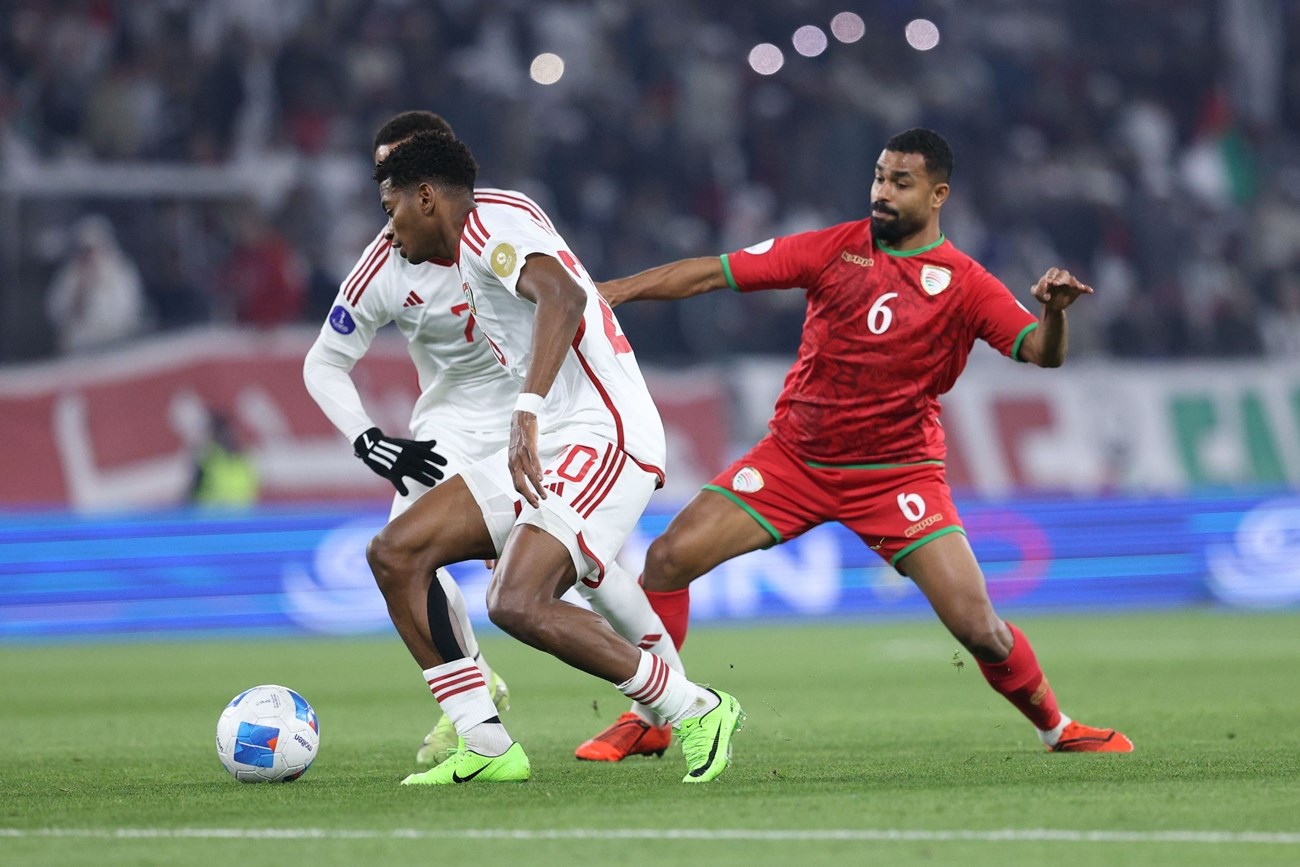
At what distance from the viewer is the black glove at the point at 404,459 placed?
23.2 feet

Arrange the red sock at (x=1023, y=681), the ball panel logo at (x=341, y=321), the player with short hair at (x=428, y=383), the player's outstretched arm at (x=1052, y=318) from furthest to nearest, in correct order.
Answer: the ball panel logo at (x=341, y=321), the player with short hair at (x=428, y=383), the red sock at (x=1023, y=681), the player's outstretched arm at (x=1052, y=318)

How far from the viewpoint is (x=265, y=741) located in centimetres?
623

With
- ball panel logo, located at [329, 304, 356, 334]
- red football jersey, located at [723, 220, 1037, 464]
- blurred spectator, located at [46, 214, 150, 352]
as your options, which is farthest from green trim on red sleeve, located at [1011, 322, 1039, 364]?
blurred spectator, located at [46, 214, 150, 352]

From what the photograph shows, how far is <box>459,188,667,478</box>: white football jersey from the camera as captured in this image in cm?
607

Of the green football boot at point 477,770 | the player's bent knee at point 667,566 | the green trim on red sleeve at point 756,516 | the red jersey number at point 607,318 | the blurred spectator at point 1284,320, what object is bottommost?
the green football boot at point 477,770

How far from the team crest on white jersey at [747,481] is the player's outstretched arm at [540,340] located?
1417mm

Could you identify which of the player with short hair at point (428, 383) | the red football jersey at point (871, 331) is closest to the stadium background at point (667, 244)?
the player with short hair at point (428, 383)

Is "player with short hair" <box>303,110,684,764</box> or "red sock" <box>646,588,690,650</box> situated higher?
"player with short hair" <box>303,110,684,764</box>

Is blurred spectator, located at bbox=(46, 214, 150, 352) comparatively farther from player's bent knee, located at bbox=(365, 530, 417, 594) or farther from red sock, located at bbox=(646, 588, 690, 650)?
player's bent knee, located at bbox=(365, 530, 417, 594)

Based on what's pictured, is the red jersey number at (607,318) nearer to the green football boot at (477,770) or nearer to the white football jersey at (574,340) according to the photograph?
the white football jersey at (574,340)

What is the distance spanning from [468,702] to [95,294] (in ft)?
33.4

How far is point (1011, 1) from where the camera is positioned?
2086cm

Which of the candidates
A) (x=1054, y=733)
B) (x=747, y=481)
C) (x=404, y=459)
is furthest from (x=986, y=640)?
(x=404, y=459)

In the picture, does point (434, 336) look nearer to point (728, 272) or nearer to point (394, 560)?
point (728, 272)
